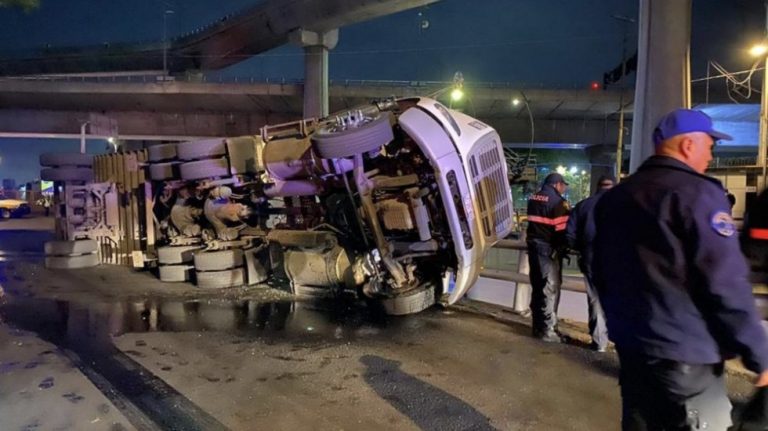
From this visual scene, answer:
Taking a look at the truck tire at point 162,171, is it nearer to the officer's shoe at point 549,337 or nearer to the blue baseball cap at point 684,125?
the officer's shoe at point 549,337

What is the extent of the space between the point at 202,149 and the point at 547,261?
4.74 metres

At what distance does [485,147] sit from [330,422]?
302cm

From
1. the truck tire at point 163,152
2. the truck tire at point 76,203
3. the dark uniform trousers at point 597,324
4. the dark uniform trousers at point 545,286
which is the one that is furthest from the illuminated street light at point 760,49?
A: the truck tire at point 76,203

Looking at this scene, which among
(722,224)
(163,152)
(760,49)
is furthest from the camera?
(760,49)

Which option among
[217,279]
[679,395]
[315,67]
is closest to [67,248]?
[217,279]

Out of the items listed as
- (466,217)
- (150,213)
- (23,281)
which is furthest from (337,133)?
(23,281)

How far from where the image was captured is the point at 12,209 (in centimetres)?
2645

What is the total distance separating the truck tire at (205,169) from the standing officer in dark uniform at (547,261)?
409 cm

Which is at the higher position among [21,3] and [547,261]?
[21,3]

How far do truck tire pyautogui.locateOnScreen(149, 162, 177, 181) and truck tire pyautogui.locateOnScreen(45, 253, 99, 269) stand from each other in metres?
2.28

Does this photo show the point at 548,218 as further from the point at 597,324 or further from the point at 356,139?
the point at 356,139

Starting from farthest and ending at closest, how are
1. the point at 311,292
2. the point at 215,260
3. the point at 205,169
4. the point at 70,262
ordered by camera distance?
the point at 70,262, the point at 215,260, the point at 205,169, the point at 311,292

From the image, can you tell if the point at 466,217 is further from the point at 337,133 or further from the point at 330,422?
the point at 330,422

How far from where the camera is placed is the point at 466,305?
627 centimetres
